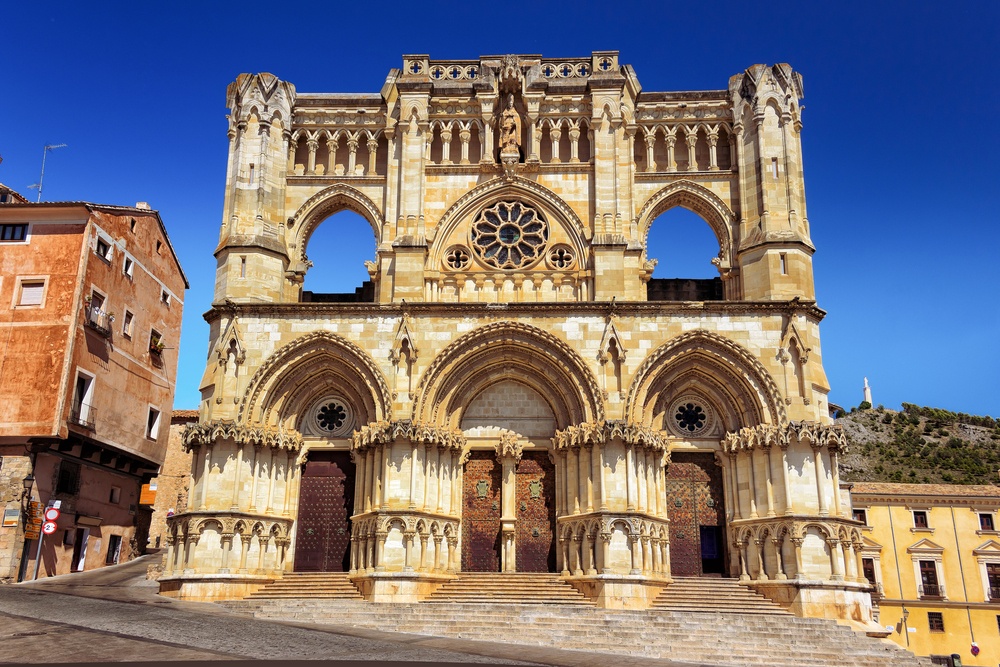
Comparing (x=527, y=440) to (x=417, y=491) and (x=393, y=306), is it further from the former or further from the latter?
(x=393, y=306)

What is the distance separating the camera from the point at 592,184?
81.5 ft

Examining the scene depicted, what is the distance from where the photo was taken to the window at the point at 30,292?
27.7m

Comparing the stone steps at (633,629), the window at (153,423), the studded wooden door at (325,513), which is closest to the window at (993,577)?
the stone steps at (633,629)

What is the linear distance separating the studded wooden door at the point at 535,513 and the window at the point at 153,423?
16.4m

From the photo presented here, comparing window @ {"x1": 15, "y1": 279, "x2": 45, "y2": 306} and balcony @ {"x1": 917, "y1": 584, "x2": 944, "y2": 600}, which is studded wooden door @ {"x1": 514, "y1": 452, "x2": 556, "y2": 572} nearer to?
window @ {"x1": 15, "y1": 279, "x2": 45, "y2": 306}

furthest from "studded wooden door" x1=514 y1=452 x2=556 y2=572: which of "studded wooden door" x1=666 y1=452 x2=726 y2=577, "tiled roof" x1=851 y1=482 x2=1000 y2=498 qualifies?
"tiled roof" x1=851 y1=482 x2=1000 y2=498

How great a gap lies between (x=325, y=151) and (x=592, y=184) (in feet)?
25.9

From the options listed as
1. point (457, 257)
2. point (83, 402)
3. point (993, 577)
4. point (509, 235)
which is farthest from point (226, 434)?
point (993, 577)

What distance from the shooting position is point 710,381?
22953 millimetres

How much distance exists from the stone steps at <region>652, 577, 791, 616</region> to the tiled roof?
2574 centimetres

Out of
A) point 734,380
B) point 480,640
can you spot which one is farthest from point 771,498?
point 480,640

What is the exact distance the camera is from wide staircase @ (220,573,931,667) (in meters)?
17.0

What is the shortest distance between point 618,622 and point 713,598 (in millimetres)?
3287

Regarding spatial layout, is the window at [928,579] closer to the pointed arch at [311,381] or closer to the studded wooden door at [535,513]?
the studded wooden door at [535,513]
